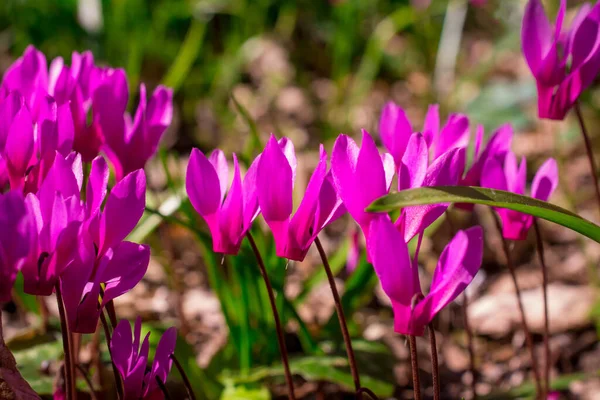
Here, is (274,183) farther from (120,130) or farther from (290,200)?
(120,130)

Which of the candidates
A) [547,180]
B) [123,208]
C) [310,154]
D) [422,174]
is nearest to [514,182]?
[547,180]

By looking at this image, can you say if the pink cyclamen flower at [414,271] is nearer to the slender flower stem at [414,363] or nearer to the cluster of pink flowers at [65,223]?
the slender flower stem at [414,363]

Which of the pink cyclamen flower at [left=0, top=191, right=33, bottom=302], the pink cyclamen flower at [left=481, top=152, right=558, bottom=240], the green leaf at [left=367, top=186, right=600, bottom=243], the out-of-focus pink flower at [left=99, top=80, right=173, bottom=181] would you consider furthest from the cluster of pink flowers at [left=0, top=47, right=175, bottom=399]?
the pink cyclamen flower at [left=481, top=152, right=558, bottom=240]

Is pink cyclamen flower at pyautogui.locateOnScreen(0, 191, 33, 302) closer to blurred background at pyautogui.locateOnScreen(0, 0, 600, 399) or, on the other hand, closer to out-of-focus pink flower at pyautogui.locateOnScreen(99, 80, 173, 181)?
out-of-focus pink flower at pyautogui.locateOnScreen(99, 80, 173, 181)

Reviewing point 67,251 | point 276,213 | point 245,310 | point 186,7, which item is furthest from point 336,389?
point 186,7

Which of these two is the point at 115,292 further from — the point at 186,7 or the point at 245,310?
the point at 186,7

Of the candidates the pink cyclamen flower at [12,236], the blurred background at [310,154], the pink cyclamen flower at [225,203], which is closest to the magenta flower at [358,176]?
the pink cyclamen flower at [225,203]

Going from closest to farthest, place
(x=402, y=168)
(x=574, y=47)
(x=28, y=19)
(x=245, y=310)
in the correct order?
(x=402, y=168), (x=574, y=47), (x=245, y=310), (x=28, y=19)
